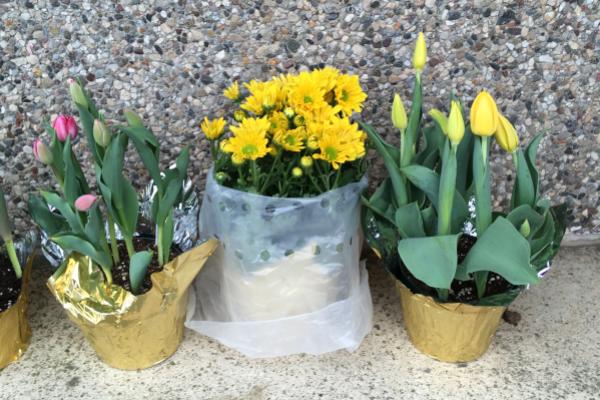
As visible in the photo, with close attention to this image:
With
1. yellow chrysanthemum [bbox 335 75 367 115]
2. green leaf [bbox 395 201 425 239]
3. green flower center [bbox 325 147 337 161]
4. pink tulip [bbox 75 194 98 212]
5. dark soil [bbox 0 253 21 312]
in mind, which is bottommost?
dark soil [bbox 0 253 21 312]

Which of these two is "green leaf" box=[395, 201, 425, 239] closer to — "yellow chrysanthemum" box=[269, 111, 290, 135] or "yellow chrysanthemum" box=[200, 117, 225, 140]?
"yellow chrysanthemum" box=[269, 111, 290, 135]

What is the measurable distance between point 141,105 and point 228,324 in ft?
1.81

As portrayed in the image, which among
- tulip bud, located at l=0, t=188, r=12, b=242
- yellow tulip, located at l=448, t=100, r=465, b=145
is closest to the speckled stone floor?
tulip bud, located at l=0, t=188, r=12, b=242

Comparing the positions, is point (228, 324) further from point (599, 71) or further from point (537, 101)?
point (599, 71)

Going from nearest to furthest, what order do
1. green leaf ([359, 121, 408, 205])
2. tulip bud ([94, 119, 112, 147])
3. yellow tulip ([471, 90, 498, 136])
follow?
yellow tulip ([471, 90, 498, 136])
tulip bud ([94, 119, 112, 147])
green leaf ([359, 121, 408, 205])

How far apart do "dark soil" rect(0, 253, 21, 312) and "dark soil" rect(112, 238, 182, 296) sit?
0.72ft

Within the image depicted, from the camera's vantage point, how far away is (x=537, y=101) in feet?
5.39

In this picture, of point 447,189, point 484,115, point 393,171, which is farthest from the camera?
point 393,171

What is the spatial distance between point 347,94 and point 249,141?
25 cm

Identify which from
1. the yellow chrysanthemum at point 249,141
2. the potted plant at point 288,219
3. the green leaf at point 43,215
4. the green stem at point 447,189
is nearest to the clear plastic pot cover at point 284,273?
the potted plant at point 288,219

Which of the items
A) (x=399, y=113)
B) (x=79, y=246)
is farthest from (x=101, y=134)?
(x=399, y=113)

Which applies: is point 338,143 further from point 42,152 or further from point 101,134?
point 42,152

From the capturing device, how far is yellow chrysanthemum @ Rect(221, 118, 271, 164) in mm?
1254

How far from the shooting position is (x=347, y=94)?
54.3 inches
